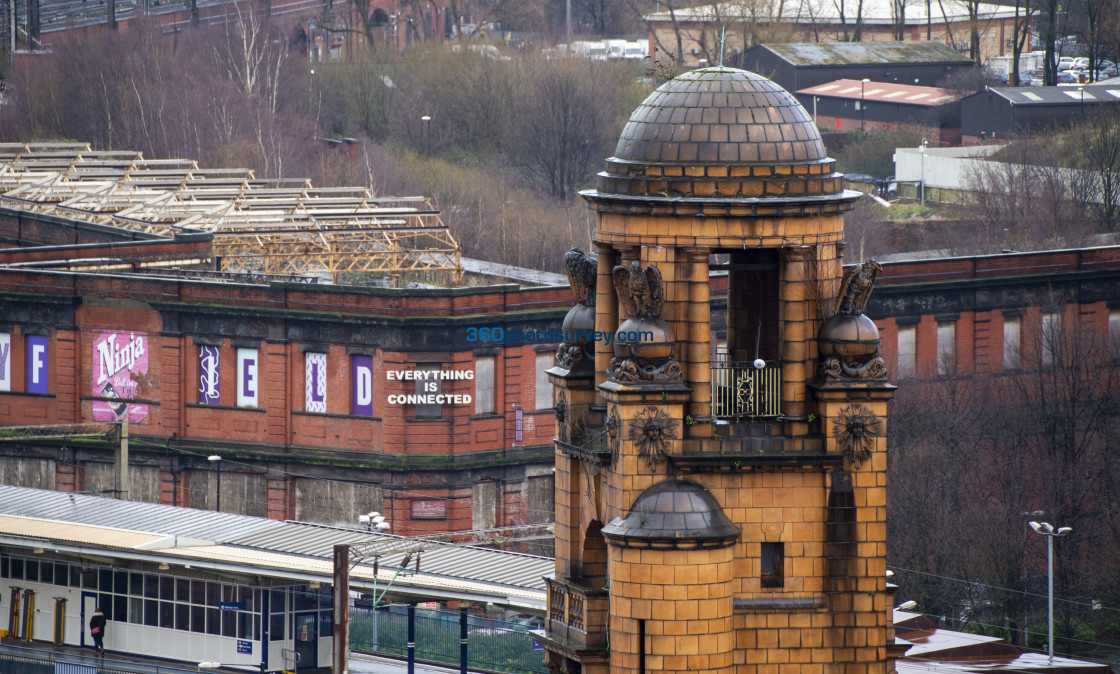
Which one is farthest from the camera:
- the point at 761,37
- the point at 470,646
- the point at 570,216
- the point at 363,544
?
the point at 761,37

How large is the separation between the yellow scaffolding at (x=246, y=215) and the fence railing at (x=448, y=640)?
28259mm

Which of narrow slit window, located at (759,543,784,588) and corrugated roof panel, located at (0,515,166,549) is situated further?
corrugated roof panel, located at (0,515,166,549)

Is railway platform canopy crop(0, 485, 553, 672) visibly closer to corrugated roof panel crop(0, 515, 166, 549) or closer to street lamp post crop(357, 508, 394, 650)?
corrugated roof panel crop(0, 515, 166, 549)

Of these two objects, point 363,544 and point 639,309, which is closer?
point 639,309

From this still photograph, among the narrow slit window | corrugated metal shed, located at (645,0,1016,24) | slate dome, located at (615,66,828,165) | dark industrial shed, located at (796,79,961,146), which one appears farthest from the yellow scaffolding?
corrugated metal shed, located at (645,0,1016,24)

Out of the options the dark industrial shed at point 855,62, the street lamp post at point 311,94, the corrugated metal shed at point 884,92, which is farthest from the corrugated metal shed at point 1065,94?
the street lamp post at point 311,94

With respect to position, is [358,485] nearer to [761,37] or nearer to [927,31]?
[761,37]

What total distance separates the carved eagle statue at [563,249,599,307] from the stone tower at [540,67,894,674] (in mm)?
997

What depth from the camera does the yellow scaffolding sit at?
96.4m

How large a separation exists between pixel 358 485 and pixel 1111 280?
3382cm

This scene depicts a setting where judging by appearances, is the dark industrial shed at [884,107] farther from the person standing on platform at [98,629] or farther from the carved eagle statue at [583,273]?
the carved eagle statue at [583,273]

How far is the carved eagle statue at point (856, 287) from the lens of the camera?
81.8ft

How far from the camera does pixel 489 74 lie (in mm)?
164000

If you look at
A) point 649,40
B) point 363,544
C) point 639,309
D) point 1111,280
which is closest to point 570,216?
point 1111,280
